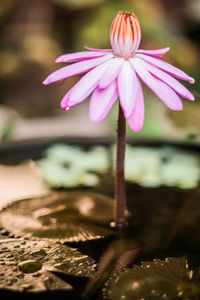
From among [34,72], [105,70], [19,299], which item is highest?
[34,72]


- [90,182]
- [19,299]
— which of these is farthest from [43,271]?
[90,182]

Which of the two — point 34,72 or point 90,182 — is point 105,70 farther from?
point 34,72

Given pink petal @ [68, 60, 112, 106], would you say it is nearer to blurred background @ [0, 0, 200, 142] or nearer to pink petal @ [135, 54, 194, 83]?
pink petal @ [135, 54, 194, 83]

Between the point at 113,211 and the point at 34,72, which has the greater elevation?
the point at 34,72

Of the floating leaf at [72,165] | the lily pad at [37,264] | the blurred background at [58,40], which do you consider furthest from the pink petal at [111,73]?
the blurred background at [58,40]

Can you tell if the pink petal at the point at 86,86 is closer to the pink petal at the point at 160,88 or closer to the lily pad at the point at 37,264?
the pink petal at the point at 160,88

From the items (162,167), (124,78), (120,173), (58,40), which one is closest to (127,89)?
(124,78)

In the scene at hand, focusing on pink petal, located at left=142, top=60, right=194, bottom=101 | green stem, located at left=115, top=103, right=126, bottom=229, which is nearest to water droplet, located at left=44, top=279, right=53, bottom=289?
green stem, located at left=115, top=103, right=126, bottom=229
